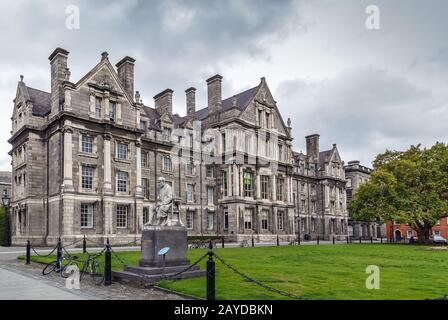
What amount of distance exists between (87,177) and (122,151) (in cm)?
464

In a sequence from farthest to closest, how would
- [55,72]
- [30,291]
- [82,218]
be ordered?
[55,72]
[82,218]
[30,291]

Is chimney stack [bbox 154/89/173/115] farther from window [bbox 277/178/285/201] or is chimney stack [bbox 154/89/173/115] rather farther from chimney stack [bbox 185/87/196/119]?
window [bbox 277/178/285/201]

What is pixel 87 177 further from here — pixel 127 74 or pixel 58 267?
pixel 58 267

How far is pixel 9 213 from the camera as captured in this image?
4169cm

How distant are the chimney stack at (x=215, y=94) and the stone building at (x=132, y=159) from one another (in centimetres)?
14

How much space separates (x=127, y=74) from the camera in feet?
134

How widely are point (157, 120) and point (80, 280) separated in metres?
33.5

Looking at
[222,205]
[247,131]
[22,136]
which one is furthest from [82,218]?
[247,131]

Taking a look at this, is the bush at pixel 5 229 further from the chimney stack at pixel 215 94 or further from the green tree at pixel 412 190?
the green tree at pixel 412 190

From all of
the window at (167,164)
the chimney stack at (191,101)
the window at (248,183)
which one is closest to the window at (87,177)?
the window at (167,164)

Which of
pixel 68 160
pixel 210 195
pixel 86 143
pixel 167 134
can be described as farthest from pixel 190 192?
pixel 68 160

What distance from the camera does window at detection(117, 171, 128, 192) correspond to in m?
37.5

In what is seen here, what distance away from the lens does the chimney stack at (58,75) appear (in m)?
35.5
